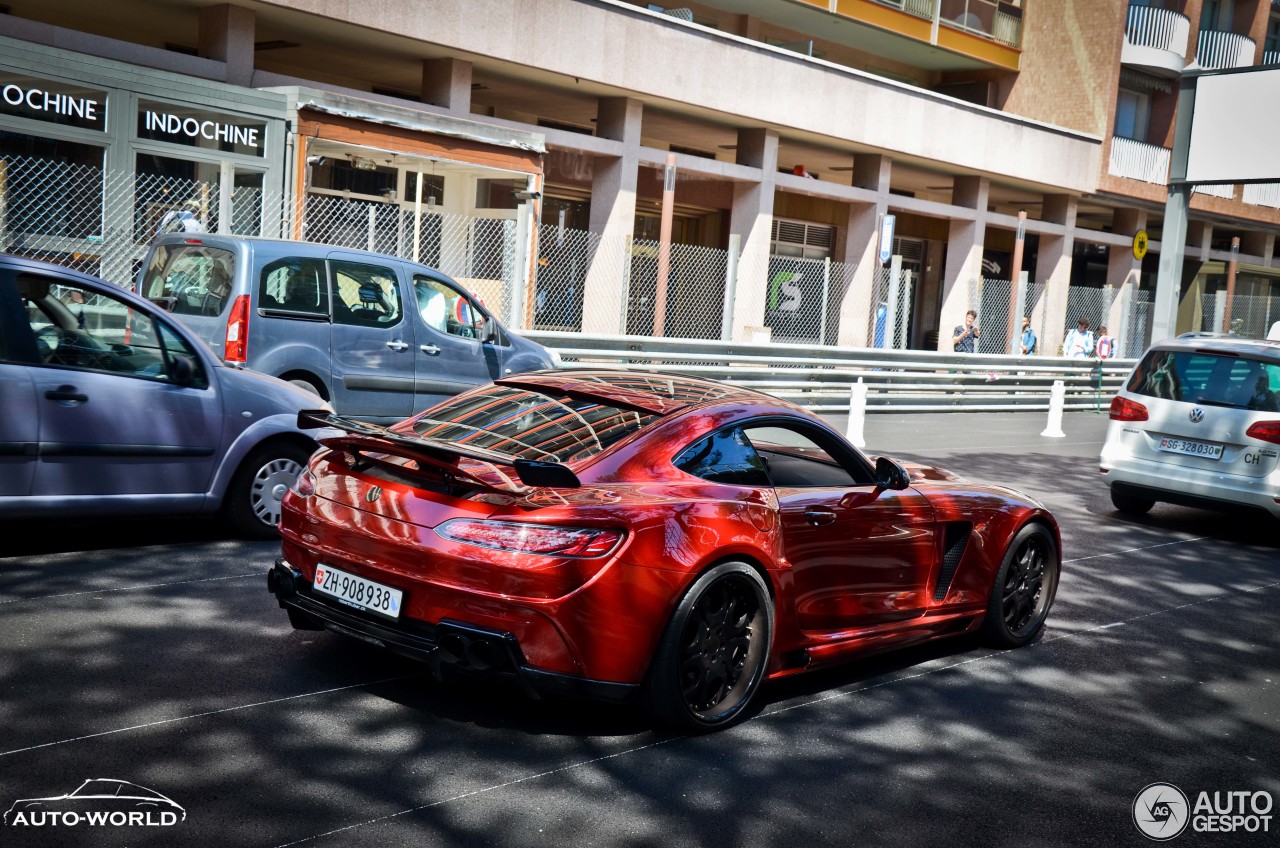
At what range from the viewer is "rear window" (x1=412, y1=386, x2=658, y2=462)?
16.8 ft

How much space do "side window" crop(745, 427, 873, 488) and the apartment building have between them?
989cm

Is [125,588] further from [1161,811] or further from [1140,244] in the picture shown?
[1140,244]

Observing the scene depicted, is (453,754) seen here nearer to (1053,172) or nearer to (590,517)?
(590,517)

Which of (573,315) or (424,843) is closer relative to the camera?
(424,843)

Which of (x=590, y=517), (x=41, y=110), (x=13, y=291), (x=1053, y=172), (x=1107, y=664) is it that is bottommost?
(x=1107, y=664)

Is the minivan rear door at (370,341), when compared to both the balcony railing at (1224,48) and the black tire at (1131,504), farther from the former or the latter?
the balcony railing at (1224,48)

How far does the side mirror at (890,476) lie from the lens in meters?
5.83

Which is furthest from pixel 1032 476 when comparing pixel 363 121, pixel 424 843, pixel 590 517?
Result: pixel 424 843

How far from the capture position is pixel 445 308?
1180 centimetres

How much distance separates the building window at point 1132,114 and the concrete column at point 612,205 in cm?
1782

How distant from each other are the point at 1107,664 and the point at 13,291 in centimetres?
589

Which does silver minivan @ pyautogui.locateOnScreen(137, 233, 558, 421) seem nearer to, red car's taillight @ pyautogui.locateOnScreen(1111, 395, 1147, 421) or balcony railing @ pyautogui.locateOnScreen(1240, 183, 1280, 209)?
red car's taillight @ pyautogui.locateOnScreen(1111, 395, 1147, 421)

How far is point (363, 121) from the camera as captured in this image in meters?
17.0

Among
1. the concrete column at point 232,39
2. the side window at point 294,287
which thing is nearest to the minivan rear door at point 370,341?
the side window at point 294,287
